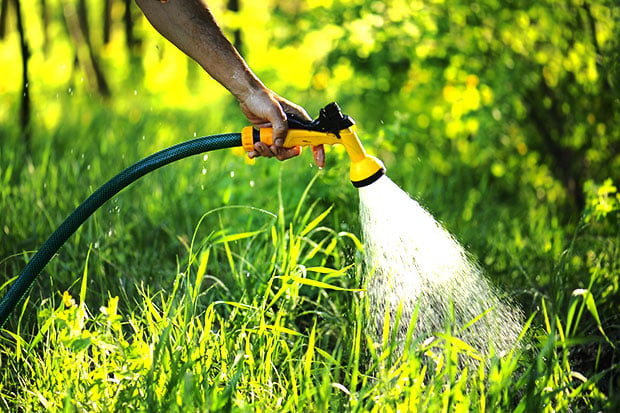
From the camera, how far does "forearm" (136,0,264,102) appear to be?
76.8 inches

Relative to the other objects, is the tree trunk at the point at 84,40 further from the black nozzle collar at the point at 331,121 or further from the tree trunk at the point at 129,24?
the black nozzle collar at the point at 331,121

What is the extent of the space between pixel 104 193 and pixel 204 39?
52 cm

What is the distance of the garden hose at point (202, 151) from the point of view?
72.0 inches

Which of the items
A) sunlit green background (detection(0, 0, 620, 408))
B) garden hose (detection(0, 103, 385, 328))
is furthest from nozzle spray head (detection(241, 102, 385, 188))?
sunlit green background (detection(0, 0, 620, 408))

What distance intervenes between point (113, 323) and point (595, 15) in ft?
9.14

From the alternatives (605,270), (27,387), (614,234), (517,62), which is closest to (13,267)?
(27,387)

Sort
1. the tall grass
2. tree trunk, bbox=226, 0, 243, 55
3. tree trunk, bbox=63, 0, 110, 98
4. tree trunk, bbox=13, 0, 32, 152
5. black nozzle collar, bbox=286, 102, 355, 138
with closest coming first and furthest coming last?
the tall grass → black nozzle collar, bbox=286, 102, 355, 138 → tree trunk, bbox=13, 0, 32, 152 → tree trunk, bbox=226, 0, 243, 55 → tree trunk, bbox=63, 0, 110, 98

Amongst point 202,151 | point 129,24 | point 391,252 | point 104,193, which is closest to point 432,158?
point 391,252

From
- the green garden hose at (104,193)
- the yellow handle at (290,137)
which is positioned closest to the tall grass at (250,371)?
the green garden hose at (104,193)

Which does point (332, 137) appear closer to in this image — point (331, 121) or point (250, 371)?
point (331, 121)

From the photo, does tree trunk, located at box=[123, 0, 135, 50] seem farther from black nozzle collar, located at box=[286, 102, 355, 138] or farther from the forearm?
black nozzle collar, located at box=[286, 102, 355, 138]

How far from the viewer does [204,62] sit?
1.98 m

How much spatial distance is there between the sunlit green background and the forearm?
745mm

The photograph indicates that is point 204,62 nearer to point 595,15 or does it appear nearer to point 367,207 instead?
point 367,207
